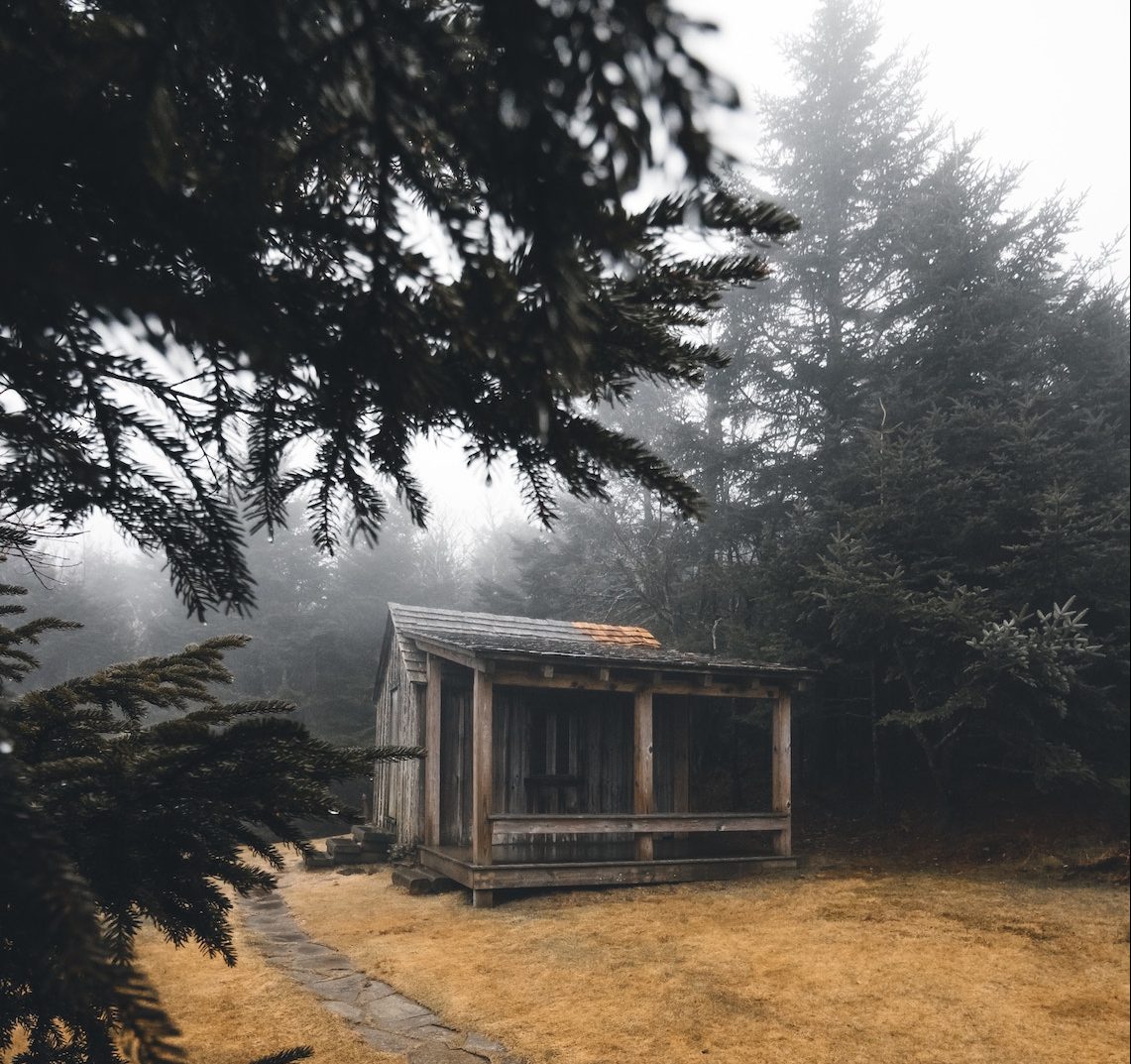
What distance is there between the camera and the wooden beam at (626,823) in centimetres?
1027

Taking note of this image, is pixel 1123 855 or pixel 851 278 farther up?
pixel 851 278

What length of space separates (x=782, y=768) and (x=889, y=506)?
5044 mm

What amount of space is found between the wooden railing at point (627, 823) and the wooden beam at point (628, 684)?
1.63 metres

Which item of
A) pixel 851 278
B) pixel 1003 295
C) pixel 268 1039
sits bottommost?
pixel 268 1039

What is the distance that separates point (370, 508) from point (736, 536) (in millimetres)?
19661

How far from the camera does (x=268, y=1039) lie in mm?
4961

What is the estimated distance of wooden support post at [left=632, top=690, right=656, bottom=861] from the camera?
36.2 feet

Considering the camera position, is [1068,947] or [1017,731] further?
[1017,731]

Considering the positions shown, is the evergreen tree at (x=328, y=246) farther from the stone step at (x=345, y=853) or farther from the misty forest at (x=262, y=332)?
the stone step at (x=345, y=853)

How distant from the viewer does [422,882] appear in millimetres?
10688

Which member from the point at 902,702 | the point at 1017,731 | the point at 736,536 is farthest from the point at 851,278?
the point at 1017,731

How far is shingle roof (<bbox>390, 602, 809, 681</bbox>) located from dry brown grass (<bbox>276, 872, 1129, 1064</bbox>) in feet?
9.47

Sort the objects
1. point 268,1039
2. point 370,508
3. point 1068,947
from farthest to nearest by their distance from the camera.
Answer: point 1068,947 < point 268,1039 < point 370,508

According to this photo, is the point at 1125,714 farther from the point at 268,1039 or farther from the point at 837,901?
the point at 268,1039
